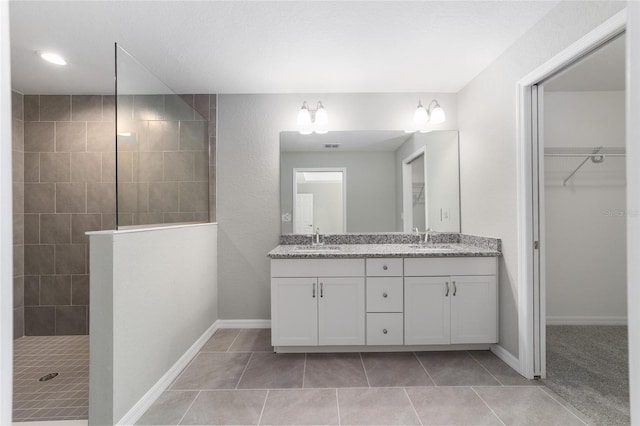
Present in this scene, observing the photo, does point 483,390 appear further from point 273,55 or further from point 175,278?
point 273,55

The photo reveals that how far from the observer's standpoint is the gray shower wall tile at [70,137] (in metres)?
2.97

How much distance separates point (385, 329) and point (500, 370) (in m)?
0.82

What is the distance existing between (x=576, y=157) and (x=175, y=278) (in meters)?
3.77

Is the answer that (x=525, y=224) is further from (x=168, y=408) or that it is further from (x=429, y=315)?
(x=168, y=408)

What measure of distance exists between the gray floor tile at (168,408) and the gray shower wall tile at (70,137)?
2.40 metres

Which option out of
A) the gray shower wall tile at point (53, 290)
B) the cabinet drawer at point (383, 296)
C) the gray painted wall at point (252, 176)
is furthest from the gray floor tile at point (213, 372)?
the gray shower wall tile at point (53, 290)

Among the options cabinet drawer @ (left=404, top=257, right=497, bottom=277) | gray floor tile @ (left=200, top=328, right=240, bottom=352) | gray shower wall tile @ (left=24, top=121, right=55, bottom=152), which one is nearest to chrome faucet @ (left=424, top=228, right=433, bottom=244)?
cabinet drawer @ (left=404, top=257, right=497, bottom=277)

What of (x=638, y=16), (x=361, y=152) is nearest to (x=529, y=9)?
(x=361, y=152)

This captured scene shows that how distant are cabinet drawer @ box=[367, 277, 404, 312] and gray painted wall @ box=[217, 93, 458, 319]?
3.60 feet

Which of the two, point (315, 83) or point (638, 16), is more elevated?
point (315, 83)

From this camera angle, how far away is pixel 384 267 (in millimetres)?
2449

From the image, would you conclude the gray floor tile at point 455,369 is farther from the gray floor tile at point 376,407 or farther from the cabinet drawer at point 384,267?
the cabinet drawer at point 384,267

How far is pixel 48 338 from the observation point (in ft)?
9.48

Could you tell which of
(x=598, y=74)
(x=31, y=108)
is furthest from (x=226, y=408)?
(x=598, y=74)
